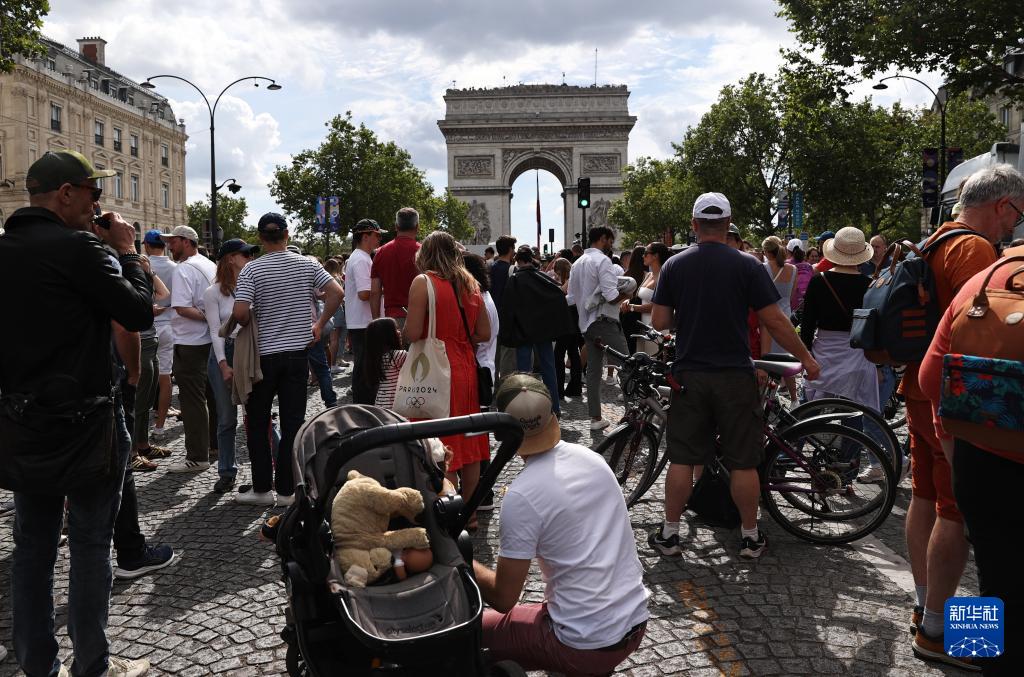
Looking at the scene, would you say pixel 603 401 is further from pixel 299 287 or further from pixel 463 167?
pixel 463 167

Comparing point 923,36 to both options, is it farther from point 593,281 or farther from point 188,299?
point 188,299

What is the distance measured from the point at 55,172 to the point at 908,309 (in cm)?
339

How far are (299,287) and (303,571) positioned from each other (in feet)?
11.2

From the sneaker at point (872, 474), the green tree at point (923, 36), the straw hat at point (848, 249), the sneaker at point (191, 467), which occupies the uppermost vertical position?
the green tree at point (923, 36)

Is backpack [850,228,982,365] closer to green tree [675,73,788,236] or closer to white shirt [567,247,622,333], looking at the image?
white shirt [567,247,622,333]

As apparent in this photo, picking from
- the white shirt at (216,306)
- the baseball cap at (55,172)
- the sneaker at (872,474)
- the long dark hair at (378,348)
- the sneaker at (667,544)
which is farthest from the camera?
the white shirt at (216,306)

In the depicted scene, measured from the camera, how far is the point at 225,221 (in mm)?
90000

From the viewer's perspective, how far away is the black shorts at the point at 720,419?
4617 millimetres

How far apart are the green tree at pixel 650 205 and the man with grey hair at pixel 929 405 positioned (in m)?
55.4

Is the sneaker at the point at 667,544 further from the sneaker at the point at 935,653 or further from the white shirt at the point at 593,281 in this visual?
the white shirt at the point at 593,281

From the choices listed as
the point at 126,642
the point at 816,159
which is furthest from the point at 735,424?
the point at 816,159

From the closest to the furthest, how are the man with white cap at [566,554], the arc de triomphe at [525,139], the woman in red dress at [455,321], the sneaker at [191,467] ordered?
the man with white cap at [566,554] → the woman in red dress at [455,321] → the sneaker at [191,467] → the arc de triomphe at [525,139]

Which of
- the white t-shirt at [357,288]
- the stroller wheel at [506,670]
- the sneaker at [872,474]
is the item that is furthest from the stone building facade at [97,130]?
the stroller wheel at [506,670]

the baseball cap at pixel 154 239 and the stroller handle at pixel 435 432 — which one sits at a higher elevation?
the baseball cap at pixel 154 239
